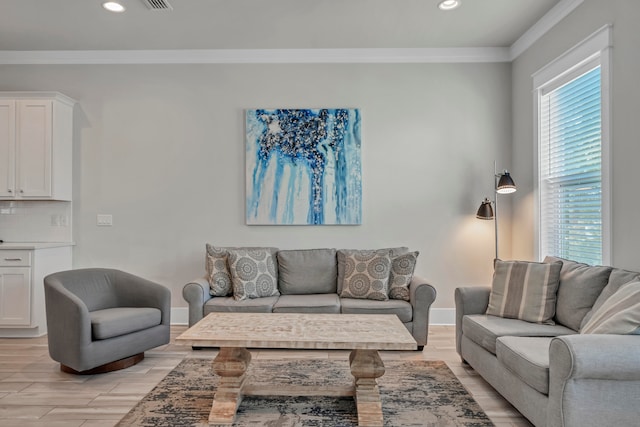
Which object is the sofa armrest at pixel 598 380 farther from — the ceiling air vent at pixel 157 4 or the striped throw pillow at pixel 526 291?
the ceiling air vent at pixel 157 4

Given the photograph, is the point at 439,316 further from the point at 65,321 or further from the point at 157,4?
the point at 157,4

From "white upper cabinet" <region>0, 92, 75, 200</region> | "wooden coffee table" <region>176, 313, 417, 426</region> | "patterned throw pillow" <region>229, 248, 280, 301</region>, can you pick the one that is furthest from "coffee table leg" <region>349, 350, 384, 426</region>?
"white upper cabinet" <region>0, 92, 75, 200</region>

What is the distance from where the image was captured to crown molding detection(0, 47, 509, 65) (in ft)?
15.0

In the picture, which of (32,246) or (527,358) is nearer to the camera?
(527,358)

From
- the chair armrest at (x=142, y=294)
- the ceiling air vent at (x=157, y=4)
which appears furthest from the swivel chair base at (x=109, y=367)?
the ceiling air vent at (x=157, y=4)

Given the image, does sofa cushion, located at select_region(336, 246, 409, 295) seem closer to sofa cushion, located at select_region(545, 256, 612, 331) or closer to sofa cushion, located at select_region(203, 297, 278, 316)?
sofa cushion, located at select_region(203, 297, 278, 316)

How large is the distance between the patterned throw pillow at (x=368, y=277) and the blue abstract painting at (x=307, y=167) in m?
0.61

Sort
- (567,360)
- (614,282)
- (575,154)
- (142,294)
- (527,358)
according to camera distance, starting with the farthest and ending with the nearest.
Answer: (142,294), (575,154), (614,282), (527,358), (567,360)

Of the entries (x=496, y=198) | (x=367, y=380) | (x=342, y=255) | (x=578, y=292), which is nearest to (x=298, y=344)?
(x=367, y=380)

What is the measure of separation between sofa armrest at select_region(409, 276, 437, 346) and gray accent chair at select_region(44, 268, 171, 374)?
2.11m

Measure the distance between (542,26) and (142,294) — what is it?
424 centimetres

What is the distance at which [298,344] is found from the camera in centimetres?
235

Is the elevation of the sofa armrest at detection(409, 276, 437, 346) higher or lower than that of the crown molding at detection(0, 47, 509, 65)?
lower

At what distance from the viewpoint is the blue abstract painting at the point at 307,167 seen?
4.58 m
